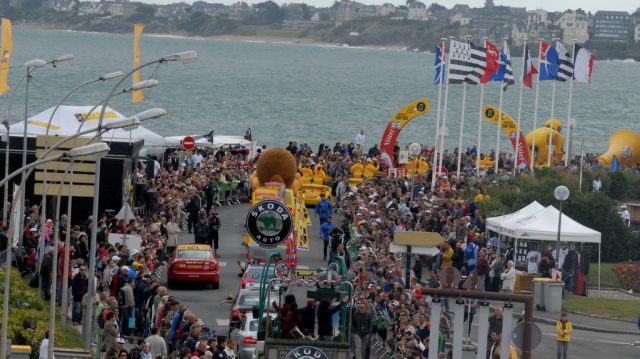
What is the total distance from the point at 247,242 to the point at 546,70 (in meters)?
19.2

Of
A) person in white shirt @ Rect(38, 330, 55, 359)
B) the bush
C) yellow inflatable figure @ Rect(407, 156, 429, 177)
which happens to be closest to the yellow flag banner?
person in white shirt @ Rect(38, 330, 55, 359)

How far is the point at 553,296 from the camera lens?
34375mm

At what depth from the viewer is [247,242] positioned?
3694 cm

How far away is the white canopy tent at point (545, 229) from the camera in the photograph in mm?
36219

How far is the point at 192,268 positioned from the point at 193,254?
0.36 metres

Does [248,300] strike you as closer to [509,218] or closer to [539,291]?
[539,291]

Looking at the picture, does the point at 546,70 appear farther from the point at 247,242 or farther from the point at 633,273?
the point at 247,242

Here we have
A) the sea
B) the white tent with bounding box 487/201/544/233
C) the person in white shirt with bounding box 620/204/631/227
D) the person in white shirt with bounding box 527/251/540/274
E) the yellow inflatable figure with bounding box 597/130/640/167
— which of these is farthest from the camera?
the sea

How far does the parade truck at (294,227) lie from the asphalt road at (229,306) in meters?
1.01

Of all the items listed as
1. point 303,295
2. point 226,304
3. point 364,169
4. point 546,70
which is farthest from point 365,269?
point 546,70

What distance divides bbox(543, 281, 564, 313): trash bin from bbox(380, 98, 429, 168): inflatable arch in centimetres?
1676

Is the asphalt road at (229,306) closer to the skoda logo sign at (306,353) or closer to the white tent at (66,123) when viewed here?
the skoda logo sign at (306,353)

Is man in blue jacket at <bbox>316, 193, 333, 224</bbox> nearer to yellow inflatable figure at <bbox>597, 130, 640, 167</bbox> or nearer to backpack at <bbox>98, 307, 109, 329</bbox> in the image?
backpack at <bbox>98, 307, 109, 329</bbox>

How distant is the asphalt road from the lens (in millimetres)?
30184
